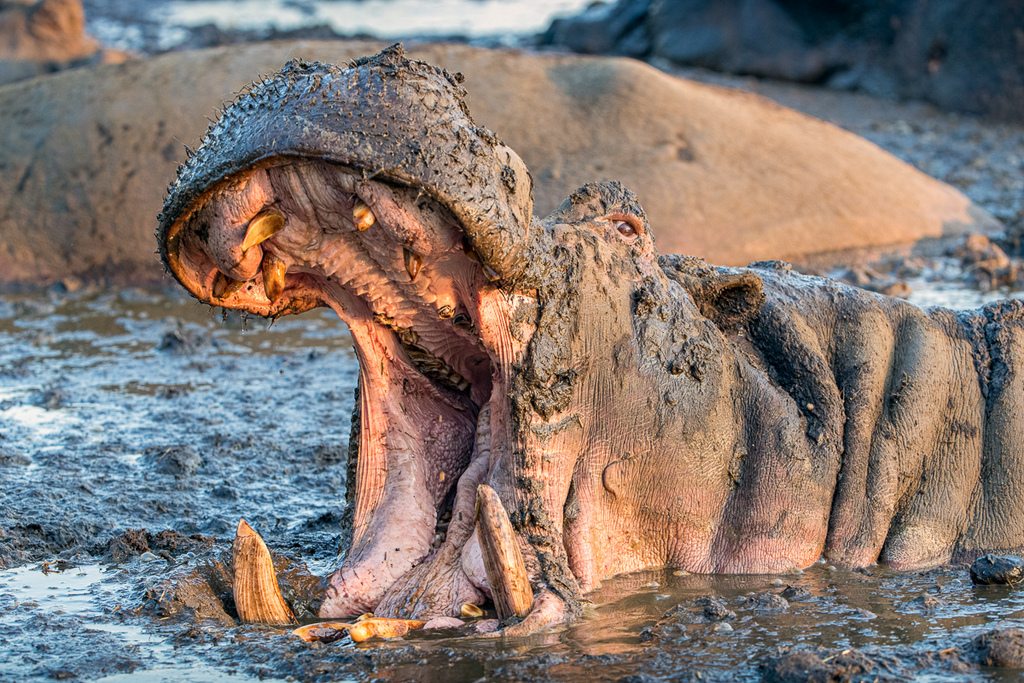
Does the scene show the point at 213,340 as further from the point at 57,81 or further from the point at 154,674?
the point at 154,674

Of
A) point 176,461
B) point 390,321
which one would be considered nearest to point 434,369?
point 390,321

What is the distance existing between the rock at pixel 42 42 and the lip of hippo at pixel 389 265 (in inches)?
504

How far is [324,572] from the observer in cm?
391

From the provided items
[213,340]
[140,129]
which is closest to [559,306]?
[213,340]

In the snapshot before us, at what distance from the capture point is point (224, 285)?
3252mm

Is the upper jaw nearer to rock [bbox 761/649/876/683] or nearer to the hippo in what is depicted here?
the hippo

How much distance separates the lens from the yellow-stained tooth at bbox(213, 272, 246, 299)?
324cm

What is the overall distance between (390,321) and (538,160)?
234 inches

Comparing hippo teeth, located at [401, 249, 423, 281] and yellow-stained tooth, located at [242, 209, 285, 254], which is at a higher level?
yellow-stained tooth, located at [242, 209, 285, 254]

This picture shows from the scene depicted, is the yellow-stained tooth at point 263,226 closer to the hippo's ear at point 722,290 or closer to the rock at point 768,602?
the hippo's ear at point 722,290

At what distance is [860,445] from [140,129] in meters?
7.40

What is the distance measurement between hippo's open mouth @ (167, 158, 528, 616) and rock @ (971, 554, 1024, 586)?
1.56m

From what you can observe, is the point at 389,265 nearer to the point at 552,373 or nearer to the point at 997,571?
the point at 552,373

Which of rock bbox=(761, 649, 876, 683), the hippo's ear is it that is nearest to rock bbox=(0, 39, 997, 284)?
the hippo's ear
